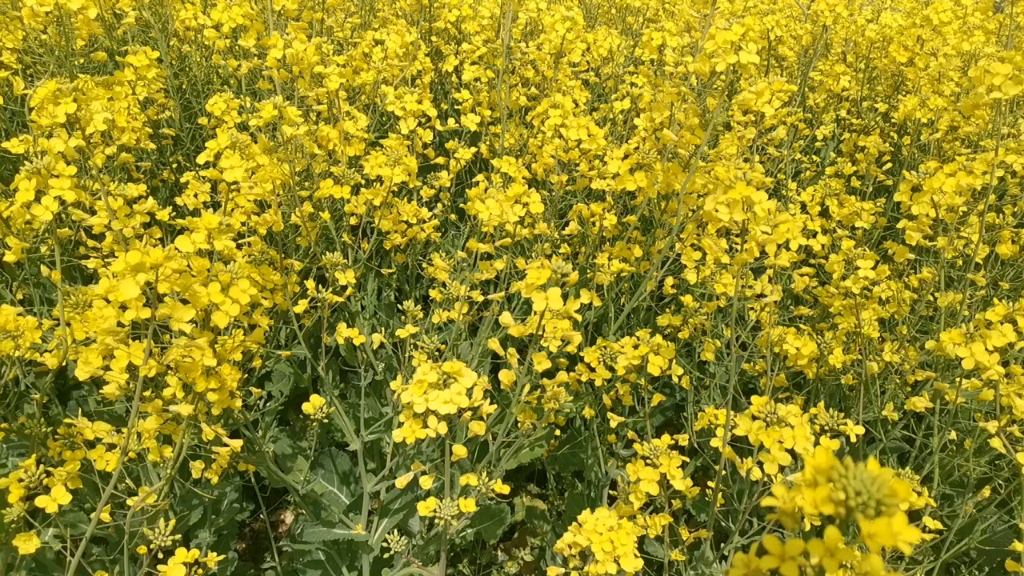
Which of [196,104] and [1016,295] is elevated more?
[196,104]

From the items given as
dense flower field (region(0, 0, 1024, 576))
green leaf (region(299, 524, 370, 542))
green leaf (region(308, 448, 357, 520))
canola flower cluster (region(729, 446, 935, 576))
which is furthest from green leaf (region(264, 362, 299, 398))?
canola flower cluster (region(729, 446, 935, 576))

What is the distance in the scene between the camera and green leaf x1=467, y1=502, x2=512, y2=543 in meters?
2.85

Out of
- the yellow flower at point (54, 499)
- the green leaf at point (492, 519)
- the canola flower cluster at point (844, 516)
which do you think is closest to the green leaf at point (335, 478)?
the green leaf at point (492, 519)

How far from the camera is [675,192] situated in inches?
110

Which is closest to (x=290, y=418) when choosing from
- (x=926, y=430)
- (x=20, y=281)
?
(x=20, y=281)

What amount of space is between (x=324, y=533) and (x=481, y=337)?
1.09 metres

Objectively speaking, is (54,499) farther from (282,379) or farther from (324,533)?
(282,379)

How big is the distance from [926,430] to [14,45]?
5365mm

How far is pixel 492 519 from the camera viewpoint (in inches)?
112

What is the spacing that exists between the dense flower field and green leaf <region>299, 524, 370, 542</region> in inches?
1.0

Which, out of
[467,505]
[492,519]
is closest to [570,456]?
[492,519]

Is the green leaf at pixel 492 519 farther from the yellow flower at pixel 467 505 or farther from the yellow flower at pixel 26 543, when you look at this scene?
the yellow flower at pixel 26 543

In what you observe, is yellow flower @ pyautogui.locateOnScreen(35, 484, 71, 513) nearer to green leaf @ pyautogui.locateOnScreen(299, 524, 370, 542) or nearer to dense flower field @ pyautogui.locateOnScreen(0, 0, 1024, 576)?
dense flower field @ pyautogui.locateOnScreen(0, 0, 1024, 576)

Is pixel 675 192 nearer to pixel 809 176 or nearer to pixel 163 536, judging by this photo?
pixel 809 176
